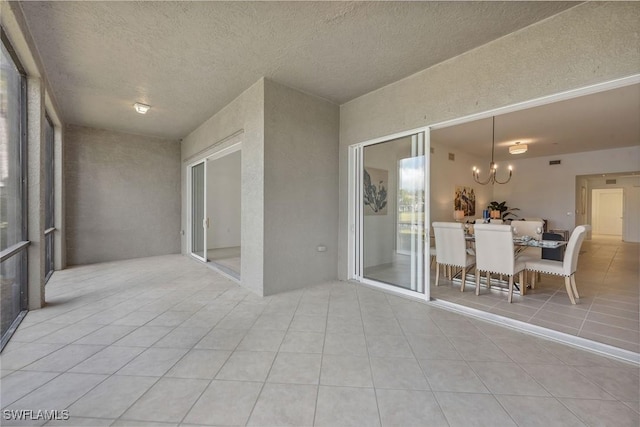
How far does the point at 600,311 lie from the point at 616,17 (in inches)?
121

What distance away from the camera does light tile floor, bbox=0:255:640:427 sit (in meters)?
1.60

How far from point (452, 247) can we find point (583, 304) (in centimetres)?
163

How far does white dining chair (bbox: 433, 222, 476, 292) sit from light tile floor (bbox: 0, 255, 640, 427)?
1171mm

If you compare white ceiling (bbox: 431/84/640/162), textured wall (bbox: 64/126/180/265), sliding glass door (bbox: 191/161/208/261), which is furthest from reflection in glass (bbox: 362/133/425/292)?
textured wall (bbox: 64/126/180/265)

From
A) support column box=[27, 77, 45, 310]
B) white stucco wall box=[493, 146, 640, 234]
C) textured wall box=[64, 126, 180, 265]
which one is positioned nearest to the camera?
support column box=[27, 77, 45, 310]

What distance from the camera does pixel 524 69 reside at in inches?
102

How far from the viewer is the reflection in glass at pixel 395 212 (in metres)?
3.61

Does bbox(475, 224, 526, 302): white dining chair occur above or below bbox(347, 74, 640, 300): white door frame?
below

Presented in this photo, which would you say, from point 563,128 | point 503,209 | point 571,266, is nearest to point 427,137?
point 571,266

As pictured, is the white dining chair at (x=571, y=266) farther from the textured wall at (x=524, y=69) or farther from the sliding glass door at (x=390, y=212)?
the textured wall at (x=524, y=69)

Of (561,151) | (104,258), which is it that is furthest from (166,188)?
(561,151)

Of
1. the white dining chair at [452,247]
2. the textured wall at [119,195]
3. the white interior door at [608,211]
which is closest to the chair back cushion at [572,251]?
the white dining chair at [452,247]

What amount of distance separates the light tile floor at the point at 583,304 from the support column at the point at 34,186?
5016 millimetres

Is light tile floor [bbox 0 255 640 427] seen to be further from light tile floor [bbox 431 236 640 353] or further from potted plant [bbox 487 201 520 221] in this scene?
potted plant [bbox 487 201 520 221]
